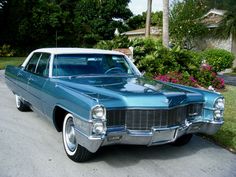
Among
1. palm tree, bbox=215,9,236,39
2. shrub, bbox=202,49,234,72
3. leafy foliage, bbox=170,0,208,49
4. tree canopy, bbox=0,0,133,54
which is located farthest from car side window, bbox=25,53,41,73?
tree canopy, bbox=0,0,133,54

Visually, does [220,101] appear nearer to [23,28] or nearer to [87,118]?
[87,118]

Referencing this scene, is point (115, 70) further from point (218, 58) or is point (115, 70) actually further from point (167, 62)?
point (218, 58)

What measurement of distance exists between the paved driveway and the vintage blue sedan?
252mm

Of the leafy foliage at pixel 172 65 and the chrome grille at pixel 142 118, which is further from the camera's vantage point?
the leafy foliage at pixel 172 65

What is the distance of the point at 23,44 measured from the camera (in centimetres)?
3356

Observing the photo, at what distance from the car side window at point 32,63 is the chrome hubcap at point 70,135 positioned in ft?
6.78

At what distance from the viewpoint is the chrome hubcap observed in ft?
16.7

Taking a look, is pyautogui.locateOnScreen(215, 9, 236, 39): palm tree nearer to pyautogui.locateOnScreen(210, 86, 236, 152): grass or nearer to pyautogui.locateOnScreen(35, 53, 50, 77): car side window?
pyautogui.locateOnScreen(210, 86, 236, 152): grass

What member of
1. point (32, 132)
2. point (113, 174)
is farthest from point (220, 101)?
point (32, 132)

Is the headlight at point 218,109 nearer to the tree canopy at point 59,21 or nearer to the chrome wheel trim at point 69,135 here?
the chrome wheel trim at point 69,135

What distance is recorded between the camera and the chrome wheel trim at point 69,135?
506 centimetres

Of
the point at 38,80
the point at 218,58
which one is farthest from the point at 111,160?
the point at 218,58

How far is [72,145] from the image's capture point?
5117mm

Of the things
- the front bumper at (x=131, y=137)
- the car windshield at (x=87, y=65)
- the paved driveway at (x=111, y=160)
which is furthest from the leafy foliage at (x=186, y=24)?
the front bumper at (x=131, y=137)
